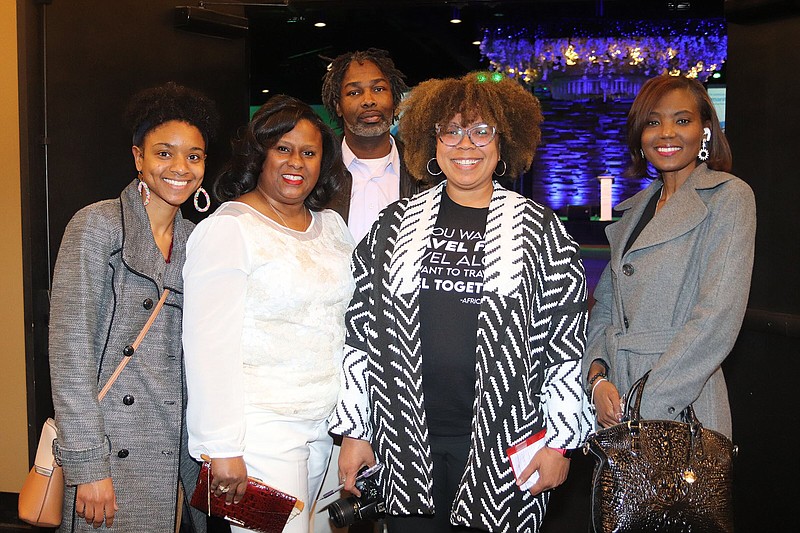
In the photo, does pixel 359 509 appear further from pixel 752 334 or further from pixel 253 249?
pixel 752 334

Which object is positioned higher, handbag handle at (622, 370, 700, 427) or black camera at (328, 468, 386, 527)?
handbag handle at (622, 370, 700, 427)

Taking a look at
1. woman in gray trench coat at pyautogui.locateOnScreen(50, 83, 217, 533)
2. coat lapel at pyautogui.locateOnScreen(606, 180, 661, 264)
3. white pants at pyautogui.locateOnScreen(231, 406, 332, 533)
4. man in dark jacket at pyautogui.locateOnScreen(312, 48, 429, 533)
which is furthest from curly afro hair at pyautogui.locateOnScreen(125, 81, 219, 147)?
coat lapel at pyautogui.locateOnScreen(606, 180, 661, 264)

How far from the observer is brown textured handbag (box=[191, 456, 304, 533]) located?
2307 millimetres

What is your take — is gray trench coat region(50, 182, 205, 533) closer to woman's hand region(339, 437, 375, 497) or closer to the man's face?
woman's hand region(339, 437, 375, 497)

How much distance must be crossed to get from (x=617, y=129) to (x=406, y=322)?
9634 mm

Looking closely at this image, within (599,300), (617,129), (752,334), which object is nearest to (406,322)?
(599,300)

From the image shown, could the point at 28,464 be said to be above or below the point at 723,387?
below

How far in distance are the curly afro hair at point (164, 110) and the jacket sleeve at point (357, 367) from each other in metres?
0.72

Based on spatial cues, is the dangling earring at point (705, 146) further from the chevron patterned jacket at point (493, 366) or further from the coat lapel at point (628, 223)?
the chevron patterned jacket at point (493, 366)

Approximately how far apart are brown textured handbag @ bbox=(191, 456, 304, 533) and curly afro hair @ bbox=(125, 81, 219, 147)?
3.56 ft

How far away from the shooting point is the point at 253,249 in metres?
2.36

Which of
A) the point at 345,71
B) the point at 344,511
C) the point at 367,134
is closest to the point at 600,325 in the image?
the point at 344,511

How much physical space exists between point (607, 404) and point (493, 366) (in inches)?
17.9

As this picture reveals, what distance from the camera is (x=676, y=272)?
2.47 meters
